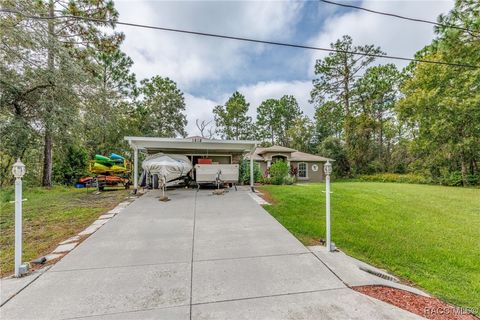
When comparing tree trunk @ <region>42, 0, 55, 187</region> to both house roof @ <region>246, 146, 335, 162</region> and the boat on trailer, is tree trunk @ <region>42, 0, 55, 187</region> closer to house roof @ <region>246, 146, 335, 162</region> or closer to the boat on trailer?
the boat on trailer

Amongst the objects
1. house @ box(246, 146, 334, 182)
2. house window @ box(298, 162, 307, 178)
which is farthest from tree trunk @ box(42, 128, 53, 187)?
house window @ box(298, 162, 307, 178)

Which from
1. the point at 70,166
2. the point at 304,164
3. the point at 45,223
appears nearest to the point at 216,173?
the point at 45,223

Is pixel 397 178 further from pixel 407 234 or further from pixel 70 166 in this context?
pixel 70 166

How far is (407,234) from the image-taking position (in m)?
5.49

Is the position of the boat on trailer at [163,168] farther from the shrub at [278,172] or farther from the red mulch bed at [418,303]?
the red mulch bed at [418,303]

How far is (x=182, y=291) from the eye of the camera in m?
2.91

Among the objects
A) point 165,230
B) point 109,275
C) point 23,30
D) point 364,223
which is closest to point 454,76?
point 364,223

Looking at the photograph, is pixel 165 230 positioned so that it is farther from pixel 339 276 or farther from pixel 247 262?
pixel 339 276

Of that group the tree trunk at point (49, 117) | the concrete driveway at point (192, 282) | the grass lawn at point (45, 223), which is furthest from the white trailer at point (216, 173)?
the tree trunk at point (49, 117)

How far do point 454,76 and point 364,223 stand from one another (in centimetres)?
1739

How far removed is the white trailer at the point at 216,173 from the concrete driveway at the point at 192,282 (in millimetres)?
5310

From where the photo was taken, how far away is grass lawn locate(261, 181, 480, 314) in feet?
11.8

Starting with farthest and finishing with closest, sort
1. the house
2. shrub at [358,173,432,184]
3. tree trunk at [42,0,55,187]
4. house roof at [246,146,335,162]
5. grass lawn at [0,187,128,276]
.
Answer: the house
house roof at [246,146,335,162]
shrub at [358,173,432,184]
tree trunk at [42,0,55,187]
grass lawn at [0,187,128,276]

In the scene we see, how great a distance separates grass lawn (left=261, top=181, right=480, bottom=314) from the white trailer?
8.13 feet
